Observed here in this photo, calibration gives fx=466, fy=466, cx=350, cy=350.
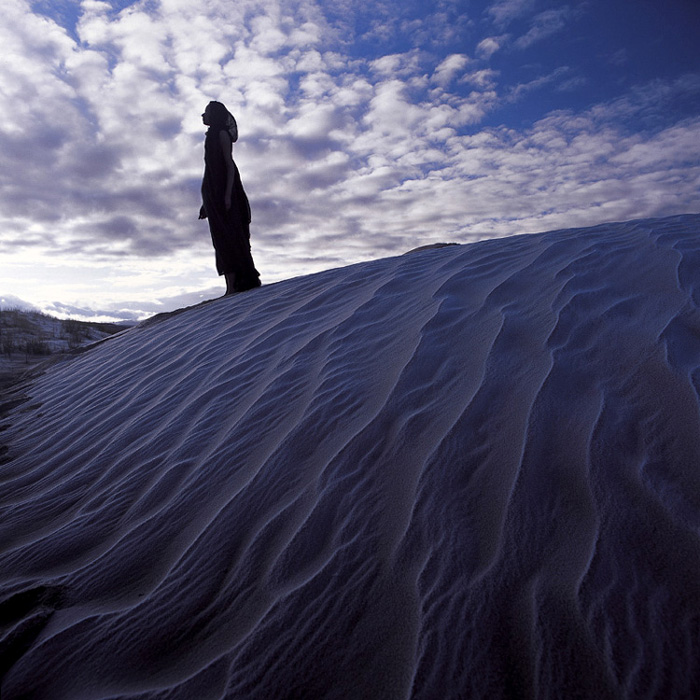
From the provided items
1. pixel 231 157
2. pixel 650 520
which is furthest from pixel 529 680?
pixel 231 157

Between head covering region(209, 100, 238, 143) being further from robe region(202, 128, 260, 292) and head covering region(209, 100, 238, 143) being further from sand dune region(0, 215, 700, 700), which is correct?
sand dune region(0, 215, 700, 700)

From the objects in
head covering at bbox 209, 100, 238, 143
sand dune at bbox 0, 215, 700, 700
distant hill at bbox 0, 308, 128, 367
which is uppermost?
head covering at bbox 209, 100, 238, 143

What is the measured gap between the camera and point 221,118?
18.9ft

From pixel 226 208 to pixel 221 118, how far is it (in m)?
1.06

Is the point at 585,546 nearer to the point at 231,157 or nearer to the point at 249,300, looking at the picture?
the point at 249,300

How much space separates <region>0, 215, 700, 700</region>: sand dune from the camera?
0.92 m

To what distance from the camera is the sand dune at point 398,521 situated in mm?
918

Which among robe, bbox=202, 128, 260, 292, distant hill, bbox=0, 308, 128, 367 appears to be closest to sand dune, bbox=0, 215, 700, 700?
robe, bbox=202, 128, 260, 292

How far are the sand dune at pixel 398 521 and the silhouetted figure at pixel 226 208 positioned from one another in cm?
402

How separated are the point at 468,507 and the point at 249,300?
3.55 meters

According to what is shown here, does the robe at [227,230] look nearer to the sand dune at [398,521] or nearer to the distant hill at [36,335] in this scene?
the distant hill at [36,335]

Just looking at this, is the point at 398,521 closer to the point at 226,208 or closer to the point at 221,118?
the point at 226,208

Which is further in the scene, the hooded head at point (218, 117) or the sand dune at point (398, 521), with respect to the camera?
the hooded head at point (218, 117)

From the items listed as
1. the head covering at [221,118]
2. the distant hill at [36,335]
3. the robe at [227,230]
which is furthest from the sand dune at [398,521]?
the distant hill at [36,335]
